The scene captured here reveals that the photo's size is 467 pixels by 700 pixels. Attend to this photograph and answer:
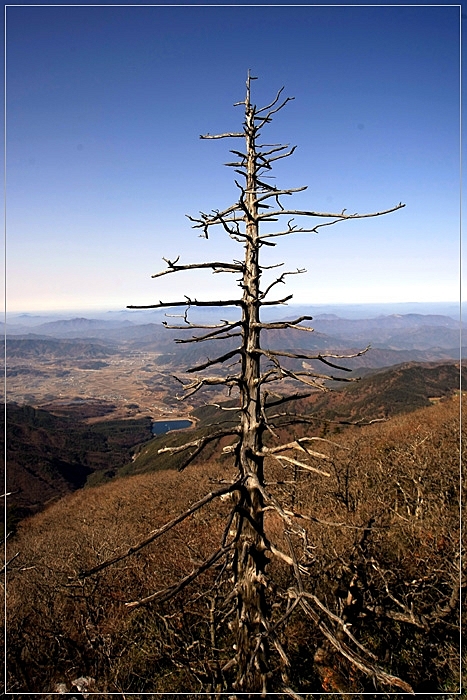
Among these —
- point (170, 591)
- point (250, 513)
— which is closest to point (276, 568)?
point (250, 513)

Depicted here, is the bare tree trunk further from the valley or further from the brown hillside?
the brown hillside

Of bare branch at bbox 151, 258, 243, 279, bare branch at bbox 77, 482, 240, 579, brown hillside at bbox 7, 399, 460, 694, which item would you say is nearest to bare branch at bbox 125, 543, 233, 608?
bare branch at bbox 77, 482, 240, 579

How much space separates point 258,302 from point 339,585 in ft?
36.9

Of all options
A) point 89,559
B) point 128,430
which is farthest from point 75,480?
point 89,559

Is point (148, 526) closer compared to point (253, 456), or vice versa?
point (253, 456)

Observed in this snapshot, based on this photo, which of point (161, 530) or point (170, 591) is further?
point (161, 530)

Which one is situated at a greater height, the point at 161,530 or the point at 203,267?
the point at 203,267

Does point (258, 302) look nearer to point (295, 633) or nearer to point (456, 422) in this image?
point (295, 633)

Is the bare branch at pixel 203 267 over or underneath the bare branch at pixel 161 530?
over

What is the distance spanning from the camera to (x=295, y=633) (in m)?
14.9

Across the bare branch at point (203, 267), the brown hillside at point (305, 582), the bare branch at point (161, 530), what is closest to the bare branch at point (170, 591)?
the bare branch at point (161, 530)

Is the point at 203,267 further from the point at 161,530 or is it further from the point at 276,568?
the point at 276,568

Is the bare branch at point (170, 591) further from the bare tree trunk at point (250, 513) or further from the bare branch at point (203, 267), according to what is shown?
the bare branch at point (203, 267)

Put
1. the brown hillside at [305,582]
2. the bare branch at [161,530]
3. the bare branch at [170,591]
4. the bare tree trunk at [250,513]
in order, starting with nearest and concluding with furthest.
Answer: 1. the bare branch at [161,530]
2. the bare branch at [170,591]
3. the bare tree trunk at [250,513]
4. the brown hillside at [305,582]
